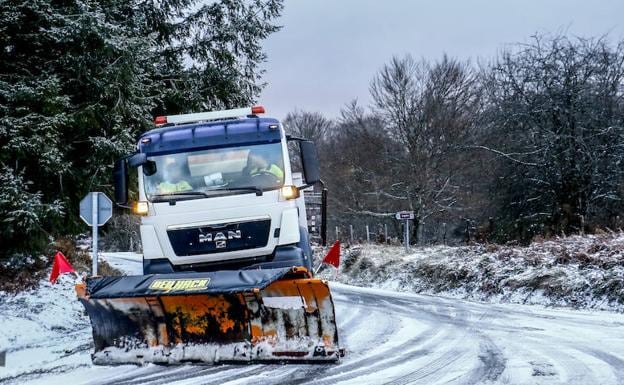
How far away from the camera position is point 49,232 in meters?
10.8

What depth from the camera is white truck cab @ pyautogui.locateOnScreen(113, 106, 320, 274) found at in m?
7.27

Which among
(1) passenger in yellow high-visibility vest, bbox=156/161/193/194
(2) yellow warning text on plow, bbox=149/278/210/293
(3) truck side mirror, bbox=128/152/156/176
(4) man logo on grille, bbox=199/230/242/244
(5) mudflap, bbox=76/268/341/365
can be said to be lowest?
(5) mudflap, bbox=76/268/341/365

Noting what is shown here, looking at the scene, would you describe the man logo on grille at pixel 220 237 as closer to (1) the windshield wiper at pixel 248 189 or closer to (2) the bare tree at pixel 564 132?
(1) the windshield wiper at pixel 248 189

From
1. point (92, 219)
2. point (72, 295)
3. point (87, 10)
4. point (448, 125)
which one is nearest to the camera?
point (92, 219)

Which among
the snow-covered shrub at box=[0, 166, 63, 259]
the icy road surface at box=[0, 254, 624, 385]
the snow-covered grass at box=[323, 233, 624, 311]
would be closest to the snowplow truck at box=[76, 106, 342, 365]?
the icy road surface at box=[0, 254, 624, 385]

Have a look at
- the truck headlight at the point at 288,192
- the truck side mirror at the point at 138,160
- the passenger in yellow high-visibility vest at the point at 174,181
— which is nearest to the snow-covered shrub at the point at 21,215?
the truck side mirror at the point at 138,160

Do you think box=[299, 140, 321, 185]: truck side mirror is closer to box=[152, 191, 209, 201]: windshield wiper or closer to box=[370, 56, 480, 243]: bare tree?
box=[152, 191, 209, 201]: windshield wiper

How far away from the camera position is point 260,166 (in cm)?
778

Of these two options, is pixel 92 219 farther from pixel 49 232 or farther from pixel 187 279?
pixel 187 279

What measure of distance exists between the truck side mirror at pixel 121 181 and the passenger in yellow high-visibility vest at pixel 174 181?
2.37 feet

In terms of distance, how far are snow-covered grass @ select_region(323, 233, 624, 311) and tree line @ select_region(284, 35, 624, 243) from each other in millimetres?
4136

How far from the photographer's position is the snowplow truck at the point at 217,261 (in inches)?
235

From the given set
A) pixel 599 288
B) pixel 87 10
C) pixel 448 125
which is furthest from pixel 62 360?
pixel 448 125

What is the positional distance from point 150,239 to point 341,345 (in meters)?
2.84
